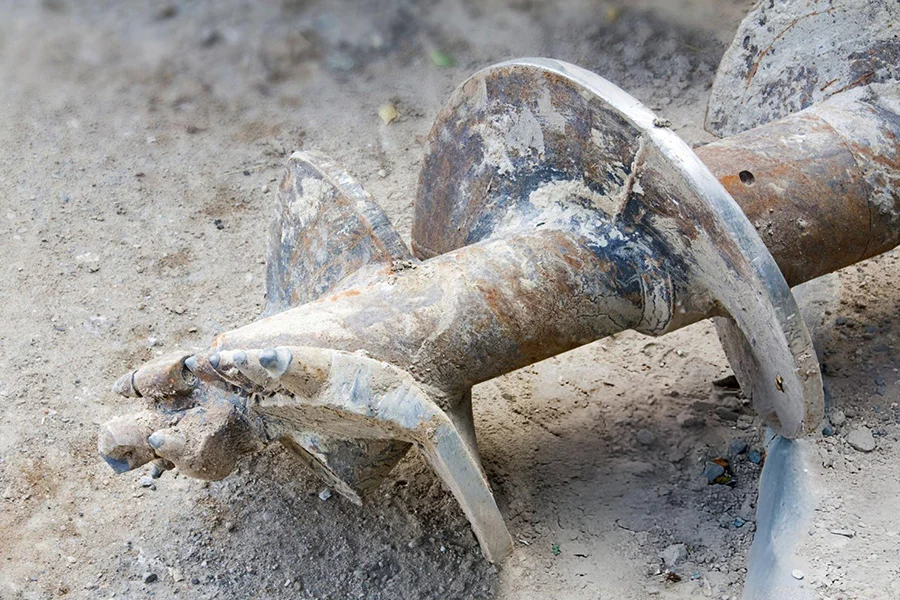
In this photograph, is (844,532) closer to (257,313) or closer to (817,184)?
(817,184)

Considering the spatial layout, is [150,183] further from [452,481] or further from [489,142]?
[452,481]

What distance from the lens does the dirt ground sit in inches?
117

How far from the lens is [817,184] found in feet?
9.78

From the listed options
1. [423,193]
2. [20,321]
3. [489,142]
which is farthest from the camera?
[20,321]

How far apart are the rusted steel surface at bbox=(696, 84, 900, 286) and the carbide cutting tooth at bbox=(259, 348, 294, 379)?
49.8 inches

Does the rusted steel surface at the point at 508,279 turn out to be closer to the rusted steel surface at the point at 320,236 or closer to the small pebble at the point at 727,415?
the rusted steel surface at the point at 320,236

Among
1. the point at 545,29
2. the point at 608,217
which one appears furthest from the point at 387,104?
the point at 608,217

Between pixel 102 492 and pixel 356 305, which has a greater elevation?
pixel 356 305

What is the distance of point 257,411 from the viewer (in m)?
2.73

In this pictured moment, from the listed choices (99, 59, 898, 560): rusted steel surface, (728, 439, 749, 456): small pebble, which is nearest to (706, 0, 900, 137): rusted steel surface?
(99, 59, 898, 560): rusted steel surface

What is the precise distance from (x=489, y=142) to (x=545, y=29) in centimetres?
237

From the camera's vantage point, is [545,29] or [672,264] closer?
[672,264]

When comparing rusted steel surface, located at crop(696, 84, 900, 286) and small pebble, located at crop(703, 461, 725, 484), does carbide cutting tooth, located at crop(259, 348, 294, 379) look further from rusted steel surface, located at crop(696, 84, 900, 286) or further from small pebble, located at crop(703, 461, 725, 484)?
small pebble, located at crop(703, 461, 725, 484)

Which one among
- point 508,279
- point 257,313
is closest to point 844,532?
point 508,279
